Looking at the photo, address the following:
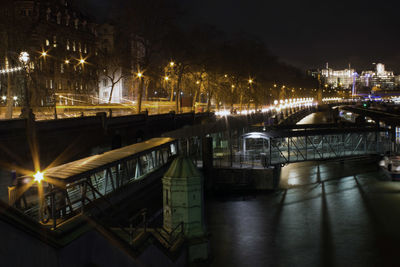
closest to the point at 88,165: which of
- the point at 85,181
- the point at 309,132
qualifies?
the point at 85,181

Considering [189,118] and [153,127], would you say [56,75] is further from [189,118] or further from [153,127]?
[153,127]

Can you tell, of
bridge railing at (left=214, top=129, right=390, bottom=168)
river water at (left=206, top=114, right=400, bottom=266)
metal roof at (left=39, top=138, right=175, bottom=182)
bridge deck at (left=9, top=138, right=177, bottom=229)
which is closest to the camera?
bridge deck at (left=9, top=138, right=177, bottom=229)

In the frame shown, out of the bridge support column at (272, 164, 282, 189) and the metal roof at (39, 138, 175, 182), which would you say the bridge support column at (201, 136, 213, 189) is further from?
the metal roof at (39, 138, 175, 182)

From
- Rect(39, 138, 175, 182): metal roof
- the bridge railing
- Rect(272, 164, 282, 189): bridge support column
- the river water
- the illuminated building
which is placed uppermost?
the illuminated building

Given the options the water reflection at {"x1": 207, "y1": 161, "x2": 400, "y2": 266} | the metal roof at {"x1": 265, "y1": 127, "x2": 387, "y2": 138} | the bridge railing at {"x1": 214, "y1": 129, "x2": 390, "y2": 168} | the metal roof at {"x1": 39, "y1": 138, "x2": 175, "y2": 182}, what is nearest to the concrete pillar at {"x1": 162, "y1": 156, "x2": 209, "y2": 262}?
the metal roof at {"x1": 39, "y1": 138, "x2": 175, "y2": 182}

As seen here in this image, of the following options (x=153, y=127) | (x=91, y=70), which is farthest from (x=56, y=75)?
(x=153, y=127)

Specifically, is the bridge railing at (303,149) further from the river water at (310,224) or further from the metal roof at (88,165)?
the metal roof at (88,165)

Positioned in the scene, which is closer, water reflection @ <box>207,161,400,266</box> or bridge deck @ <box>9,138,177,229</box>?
bridge deck @ <box>9,138,177,229</box>

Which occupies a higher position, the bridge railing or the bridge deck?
the bridge deck

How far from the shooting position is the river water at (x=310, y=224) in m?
19.5

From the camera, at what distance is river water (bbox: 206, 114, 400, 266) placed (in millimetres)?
19516

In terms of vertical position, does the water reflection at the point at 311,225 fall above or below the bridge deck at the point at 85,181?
below

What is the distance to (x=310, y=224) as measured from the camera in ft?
81.1

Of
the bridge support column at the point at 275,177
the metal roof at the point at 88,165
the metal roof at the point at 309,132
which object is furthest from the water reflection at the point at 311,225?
Result: the metal roof at the point at 88,165
